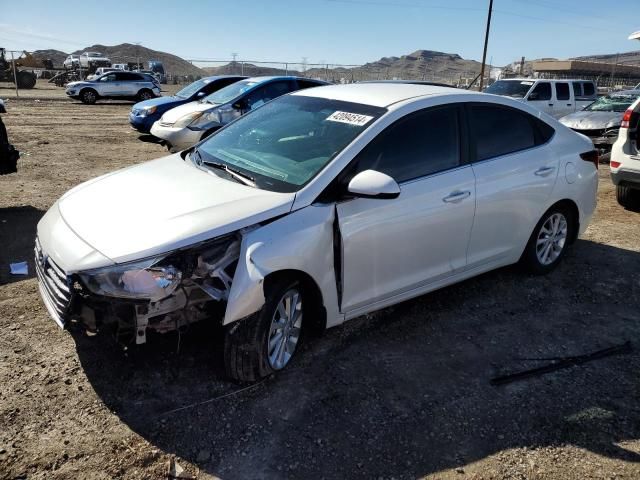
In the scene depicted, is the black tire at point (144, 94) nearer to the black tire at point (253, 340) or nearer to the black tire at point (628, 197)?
the black tire at point (628, 197)

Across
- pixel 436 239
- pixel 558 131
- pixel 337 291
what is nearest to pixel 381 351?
pixel 337 291

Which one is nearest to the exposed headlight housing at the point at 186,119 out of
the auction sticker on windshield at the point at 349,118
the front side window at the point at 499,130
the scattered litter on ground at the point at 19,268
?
the scattered litter on ground at the point at 19,268

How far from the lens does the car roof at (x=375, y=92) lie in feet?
12.4

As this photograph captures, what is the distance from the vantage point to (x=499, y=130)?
423cm

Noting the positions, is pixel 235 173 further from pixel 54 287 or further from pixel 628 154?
pixel 628 154

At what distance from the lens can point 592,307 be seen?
14.6 feet

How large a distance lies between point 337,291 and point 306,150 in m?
0.97

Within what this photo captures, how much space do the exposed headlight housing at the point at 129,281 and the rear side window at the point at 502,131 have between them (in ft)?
8.37

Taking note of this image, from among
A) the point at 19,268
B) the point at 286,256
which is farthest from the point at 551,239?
the point at 19,268

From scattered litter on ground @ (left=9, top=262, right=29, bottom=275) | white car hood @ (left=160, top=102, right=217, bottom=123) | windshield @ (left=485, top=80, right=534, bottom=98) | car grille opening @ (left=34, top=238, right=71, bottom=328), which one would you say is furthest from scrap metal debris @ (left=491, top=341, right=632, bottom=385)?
windshield @ (left=485, top=80, right=534, bottom=98)

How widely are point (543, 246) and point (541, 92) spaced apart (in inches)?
459

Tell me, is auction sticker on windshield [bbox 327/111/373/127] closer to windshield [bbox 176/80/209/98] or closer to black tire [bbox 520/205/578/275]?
black tire [bbox 520/205/578/275]

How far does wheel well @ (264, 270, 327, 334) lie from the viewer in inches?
118

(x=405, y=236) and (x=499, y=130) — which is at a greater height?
(x=499, y=130)
